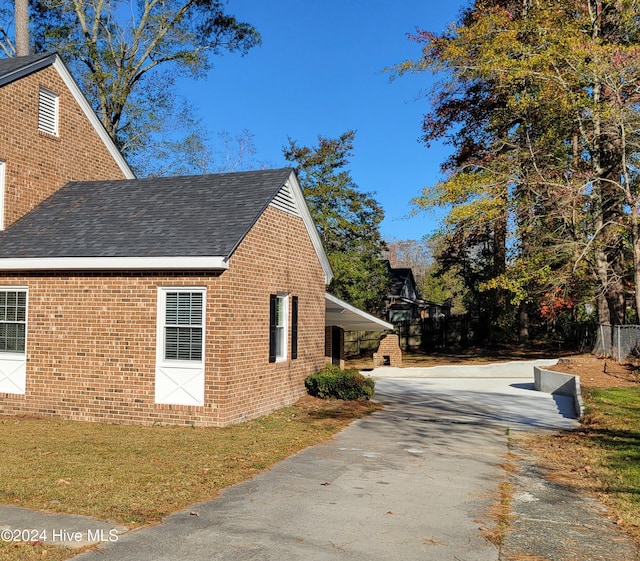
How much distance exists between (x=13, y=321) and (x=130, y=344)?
115 inches

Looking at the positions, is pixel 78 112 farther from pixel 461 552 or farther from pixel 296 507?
pixel 461 552

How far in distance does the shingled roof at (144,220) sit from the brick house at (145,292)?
4 centimetres

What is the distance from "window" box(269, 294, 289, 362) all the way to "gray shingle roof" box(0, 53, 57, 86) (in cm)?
801

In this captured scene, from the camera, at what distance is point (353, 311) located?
20.7 meters

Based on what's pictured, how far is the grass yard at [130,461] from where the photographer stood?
6.76 metres

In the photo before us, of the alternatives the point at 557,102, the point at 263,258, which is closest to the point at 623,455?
the point at 263,258

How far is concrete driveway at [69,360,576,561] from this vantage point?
5609 millimetres

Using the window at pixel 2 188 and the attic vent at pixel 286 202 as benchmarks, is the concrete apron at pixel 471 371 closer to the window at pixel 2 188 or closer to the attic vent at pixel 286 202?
the attic vent at pixel 286 202

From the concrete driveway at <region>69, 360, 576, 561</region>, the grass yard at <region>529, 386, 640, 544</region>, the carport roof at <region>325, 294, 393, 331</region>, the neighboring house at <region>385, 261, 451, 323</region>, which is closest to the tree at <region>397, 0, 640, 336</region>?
the carport roof at <region>325, 294, 393, 331</region>

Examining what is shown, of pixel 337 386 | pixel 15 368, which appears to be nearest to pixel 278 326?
pixel 337 386

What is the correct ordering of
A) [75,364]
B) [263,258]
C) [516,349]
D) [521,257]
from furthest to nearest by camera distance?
[516,349]
[521,257]
[263,258]
[75,364]

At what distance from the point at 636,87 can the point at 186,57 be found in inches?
889

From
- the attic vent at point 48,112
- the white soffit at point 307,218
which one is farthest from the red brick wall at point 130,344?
the attic vent at point 48,112

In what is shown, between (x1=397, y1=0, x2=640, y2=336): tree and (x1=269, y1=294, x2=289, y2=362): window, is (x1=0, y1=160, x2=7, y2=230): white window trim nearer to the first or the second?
(x1=269, y1=294, x2=289, y2=362): window
